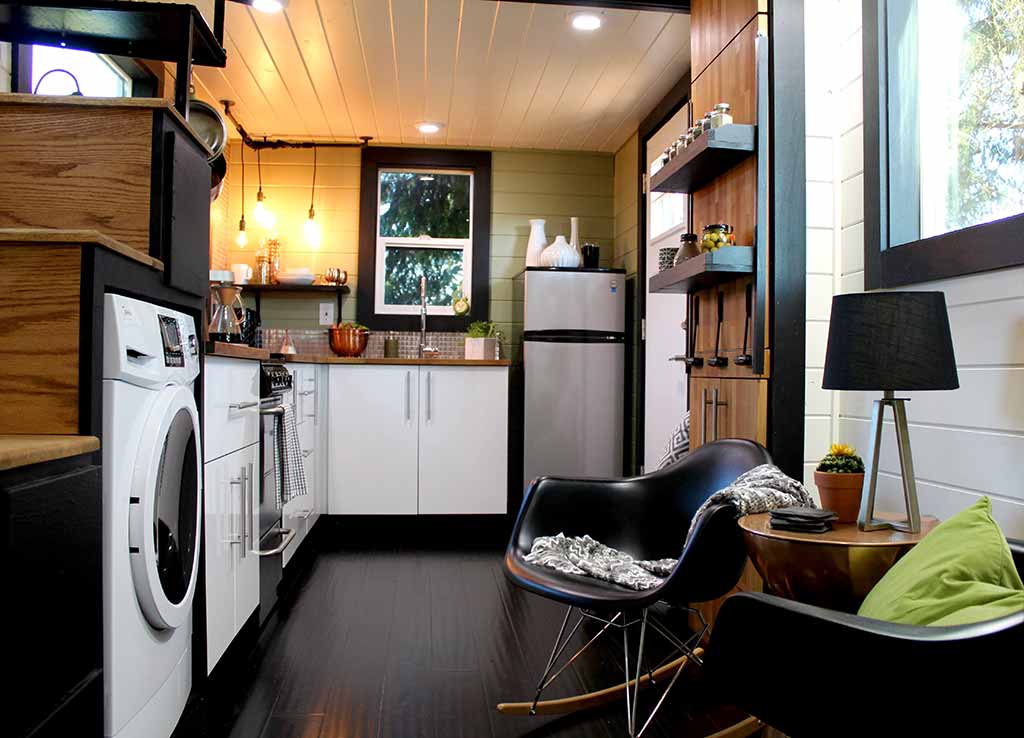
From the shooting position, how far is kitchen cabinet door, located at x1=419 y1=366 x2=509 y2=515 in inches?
175

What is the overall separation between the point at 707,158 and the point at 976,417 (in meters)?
1.14

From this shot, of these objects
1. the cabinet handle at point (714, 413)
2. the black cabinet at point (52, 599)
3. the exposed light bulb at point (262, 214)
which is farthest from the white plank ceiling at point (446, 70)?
the black cabinet at point (52, 599)

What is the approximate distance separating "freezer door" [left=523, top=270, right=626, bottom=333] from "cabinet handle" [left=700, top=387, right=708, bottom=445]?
6.38 feet

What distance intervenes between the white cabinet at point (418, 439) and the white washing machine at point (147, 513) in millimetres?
2494

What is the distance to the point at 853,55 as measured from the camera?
7.32ft

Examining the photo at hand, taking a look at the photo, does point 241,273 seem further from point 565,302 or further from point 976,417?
point 976,417

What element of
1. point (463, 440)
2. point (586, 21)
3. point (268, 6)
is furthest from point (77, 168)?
point (463, 440)

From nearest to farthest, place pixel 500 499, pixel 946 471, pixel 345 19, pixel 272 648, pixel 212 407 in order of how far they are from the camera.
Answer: pixel 946 471 < pixel 212 407 < pixel 272 648 < pixel 345 19 < pixel 500 499

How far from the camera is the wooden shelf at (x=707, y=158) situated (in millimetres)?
2326

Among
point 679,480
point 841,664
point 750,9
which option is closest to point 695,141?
point 750,9

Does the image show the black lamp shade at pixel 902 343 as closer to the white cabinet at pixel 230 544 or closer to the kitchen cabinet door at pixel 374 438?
the white cabinet at pixel 230 544

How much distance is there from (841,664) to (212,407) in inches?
64.7

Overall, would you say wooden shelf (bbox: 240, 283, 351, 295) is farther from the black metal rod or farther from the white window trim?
the black metal rod

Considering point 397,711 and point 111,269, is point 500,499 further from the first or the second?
point 111,269
